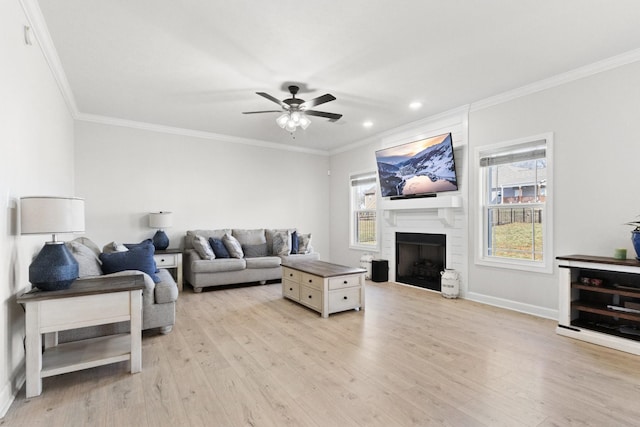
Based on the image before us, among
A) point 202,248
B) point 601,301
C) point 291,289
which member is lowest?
point 291,289

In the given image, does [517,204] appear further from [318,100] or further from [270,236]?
[270,236]

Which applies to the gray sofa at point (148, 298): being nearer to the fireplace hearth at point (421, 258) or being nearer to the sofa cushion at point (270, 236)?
the sofa cushion at point (270, 236)

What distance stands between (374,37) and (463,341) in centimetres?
295

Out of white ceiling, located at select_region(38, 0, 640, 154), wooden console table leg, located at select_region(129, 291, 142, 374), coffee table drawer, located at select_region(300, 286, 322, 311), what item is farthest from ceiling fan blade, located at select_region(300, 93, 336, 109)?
wooden console table leg, located at select_region(129, 291, 142, 374)

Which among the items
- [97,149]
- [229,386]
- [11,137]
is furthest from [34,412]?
[97,149]

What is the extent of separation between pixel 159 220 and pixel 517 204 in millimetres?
5341

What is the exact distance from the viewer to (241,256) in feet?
18.1

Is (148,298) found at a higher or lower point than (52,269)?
lower

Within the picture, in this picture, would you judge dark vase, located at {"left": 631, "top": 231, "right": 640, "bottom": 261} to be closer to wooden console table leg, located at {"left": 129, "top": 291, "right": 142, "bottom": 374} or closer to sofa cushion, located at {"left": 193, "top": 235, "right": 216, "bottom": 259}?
wooden console table leg, located at {"left": 129, "top": 291, "right": 142, "bottom": 374}

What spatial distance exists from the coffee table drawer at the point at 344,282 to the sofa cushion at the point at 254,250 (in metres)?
2.58

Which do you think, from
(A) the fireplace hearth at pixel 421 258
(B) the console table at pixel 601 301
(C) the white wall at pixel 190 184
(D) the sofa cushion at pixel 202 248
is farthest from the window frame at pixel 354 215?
(B) the console table at pixel 601 301

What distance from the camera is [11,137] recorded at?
215 centimetres

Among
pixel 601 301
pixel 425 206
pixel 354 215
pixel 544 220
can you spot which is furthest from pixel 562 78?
pixel 354 215

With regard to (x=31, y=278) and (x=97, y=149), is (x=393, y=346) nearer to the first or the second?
(x=31, y=278)
